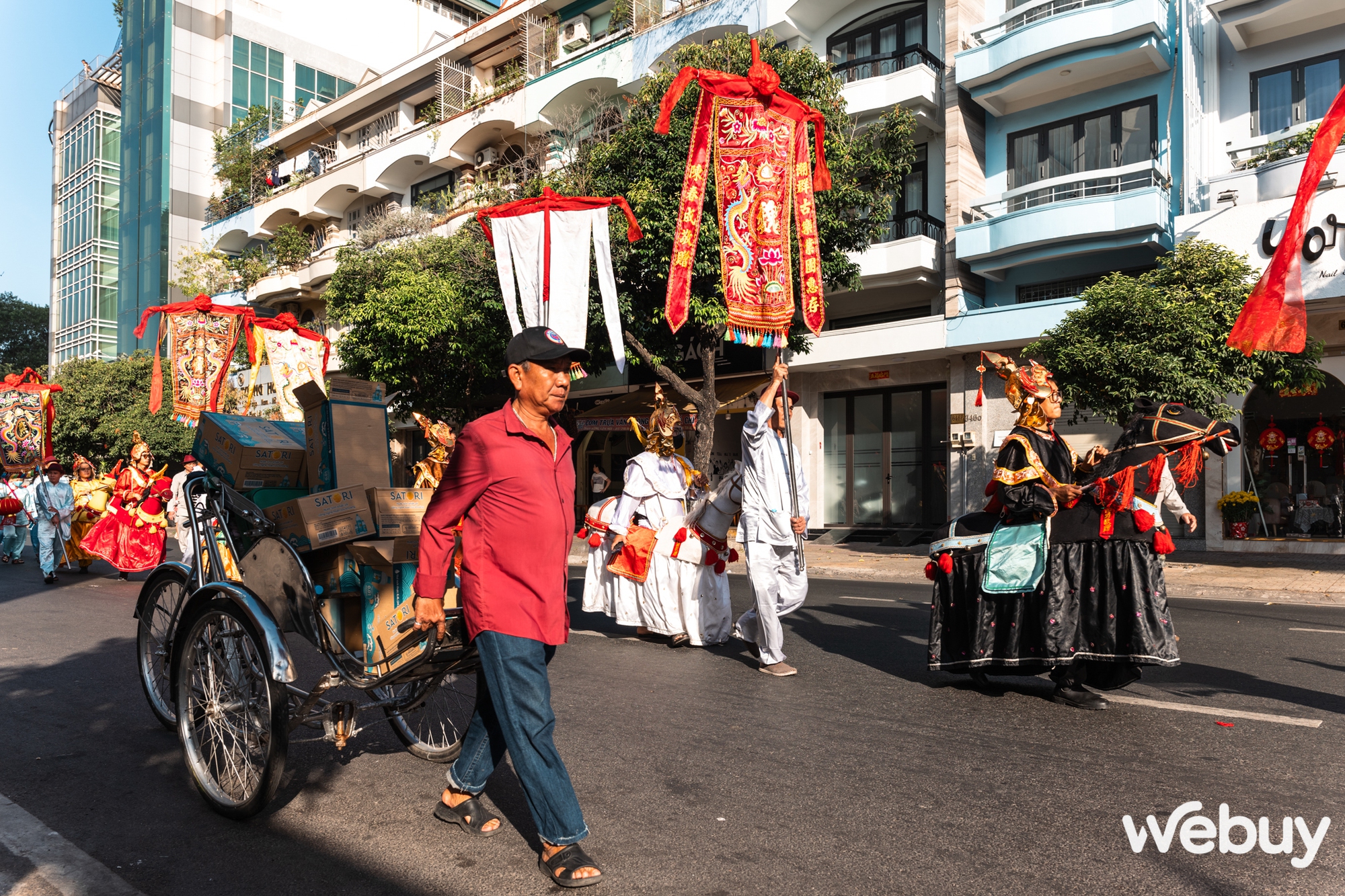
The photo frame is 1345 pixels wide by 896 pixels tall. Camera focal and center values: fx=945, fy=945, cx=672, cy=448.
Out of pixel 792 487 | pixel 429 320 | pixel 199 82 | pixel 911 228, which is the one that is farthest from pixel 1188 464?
pixel 199 82

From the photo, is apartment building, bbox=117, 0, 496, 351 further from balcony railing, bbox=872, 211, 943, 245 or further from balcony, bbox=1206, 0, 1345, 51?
balcony, bbox=1206, 0, 1345, 51

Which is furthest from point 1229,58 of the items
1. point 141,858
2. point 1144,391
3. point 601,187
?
point 141,858

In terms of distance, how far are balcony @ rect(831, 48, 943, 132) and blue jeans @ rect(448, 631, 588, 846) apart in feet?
61.6

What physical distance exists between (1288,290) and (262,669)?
6.61 m

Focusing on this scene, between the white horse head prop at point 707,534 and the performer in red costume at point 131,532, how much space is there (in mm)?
8420

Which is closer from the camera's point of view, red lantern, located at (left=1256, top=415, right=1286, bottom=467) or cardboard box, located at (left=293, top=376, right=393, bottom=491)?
cardboard box, located at (left=293, top=376, right=393, bottom=491)

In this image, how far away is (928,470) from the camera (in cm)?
2181

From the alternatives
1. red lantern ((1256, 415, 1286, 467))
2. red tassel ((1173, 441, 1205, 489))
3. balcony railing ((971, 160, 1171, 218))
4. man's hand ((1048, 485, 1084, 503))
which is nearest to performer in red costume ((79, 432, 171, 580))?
man's hand ((1048, 485, 1084, 503))

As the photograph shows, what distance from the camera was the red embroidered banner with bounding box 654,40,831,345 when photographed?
10.1 metres

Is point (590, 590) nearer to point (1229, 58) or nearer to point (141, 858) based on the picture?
point (141, 858)

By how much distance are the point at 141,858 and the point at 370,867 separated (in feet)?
2.88

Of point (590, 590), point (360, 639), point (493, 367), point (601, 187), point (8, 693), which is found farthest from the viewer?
point (493, 367)

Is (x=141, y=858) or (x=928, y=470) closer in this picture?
(x=141, y=858)

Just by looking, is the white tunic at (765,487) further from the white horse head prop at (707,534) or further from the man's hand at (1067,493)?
the man's hand at (1067,493)
